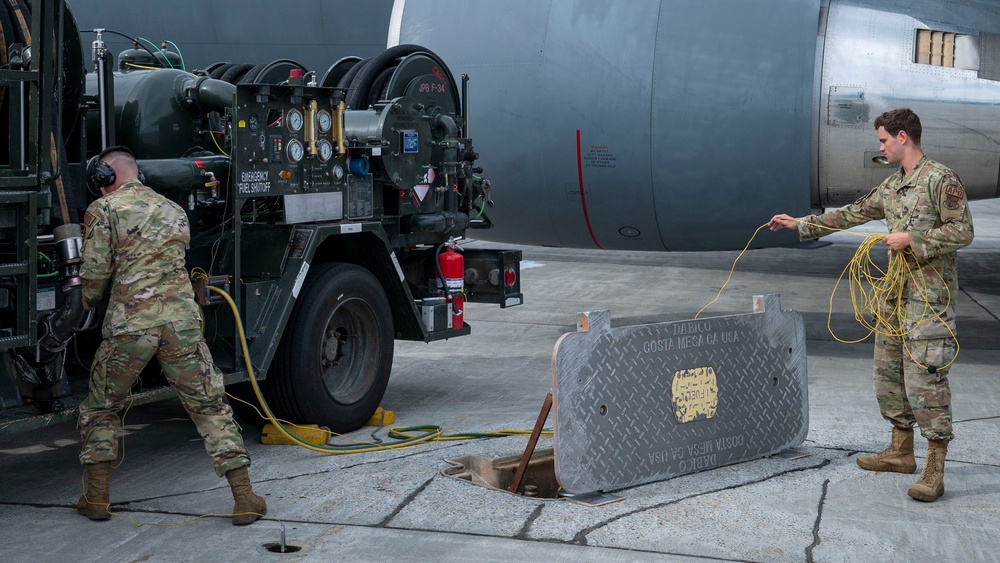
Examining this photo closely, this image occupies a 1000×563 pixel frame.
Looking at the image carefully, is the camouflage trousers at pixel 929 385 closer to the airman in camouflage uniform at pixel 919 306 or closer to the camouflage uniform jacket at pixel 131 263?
the airman in camouflage uniform at pixel 919 306

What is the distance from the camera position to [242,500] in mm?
5543

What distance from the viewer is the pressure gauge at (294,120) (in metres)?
7.02

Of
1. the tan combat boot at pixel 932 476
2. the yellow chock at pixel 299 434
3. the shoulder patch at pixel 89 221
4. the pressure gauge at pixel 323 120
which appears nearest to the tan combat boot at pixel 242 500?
the shoulder patch at pixel 89 221

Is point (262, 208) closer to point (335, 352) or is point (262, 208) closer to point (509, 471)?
point (335, 352)

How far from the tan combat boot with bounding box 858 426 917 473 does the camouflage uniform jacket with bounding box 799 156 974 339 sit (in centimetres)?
68

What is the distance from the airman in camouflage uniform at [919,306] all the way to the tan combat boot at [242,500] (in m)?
3.45

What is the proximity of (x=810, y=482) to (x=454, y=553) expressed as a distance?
2.29 meters

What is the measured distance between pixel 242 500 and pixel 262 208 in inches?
92.7

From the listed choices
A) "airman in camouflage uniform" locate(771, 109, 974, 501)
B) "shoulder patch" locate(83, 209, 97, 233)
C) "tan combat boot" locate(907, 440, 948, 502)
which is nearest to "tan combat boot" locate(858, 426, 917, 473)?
"airman in camouflage uniform" locate(771, 109, 974, 501)

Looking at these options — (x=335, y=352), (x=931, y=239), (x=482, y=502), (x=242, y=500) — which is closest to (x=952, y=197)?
(x=931, y=239)

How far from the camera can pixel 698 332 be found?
6.47 meters

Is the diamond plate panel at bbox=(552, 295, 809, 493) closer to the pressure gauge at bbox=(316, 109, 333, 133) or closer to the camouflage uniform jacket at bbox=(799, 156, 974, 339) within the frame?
the camouflage uniform jacket at bbox=(799, 156, 974, 339)

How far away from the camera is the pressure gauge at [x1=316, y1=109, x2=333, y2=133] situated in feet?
23.8

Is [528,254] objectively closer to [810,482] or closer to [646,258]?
[646,258]
